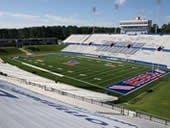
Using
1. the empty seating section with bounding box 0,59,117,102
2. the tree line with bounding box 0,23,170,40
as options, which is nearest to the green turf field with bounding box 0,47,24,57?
the tree line with bounding box 0,23,170,40

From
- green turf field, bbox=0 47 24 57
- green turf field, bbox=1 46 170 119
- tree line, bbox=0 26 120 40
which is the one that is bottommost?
green turf field, bbox=1 46 170 119

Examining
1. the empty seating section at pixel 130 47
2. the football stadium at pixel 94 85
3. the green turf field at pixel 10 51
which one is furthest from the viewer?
the green turf field at pixel 10 51

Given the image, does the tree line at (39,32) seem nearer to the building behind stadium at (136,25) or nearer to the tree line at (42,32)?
the tree line at (42,32)

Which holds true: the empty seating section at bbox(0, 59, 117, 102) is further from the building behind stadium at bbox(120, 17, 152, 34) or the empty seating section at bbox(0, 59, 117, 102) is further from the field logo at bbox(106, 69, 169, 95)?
the building behind stadium at bbox(120, 17, 152, 34)

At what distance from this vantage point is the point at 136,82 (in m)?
37.7

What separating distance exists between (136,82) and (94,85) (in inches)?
287

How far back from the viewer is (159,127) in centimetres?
1659

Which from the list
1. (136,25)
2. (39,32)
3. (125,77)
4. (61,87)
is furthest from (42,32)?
(61,87)

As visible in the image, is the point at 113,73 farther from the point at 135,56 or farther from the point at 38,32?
the point at 38,32

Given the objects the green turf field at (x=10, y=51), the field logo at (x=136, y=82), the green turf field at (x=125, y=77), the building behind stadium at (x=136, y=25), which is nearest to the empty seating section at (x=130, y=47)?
the field logo at (x=136, y=82)

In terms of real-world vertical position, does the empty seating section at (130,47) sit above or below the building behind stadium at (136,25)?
below

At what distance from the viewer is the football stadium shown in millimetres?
9204

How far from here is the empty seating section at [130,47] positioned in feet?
195

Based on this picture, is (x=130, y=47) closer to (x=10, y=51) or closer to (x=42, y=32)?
(x=10, y=51)
